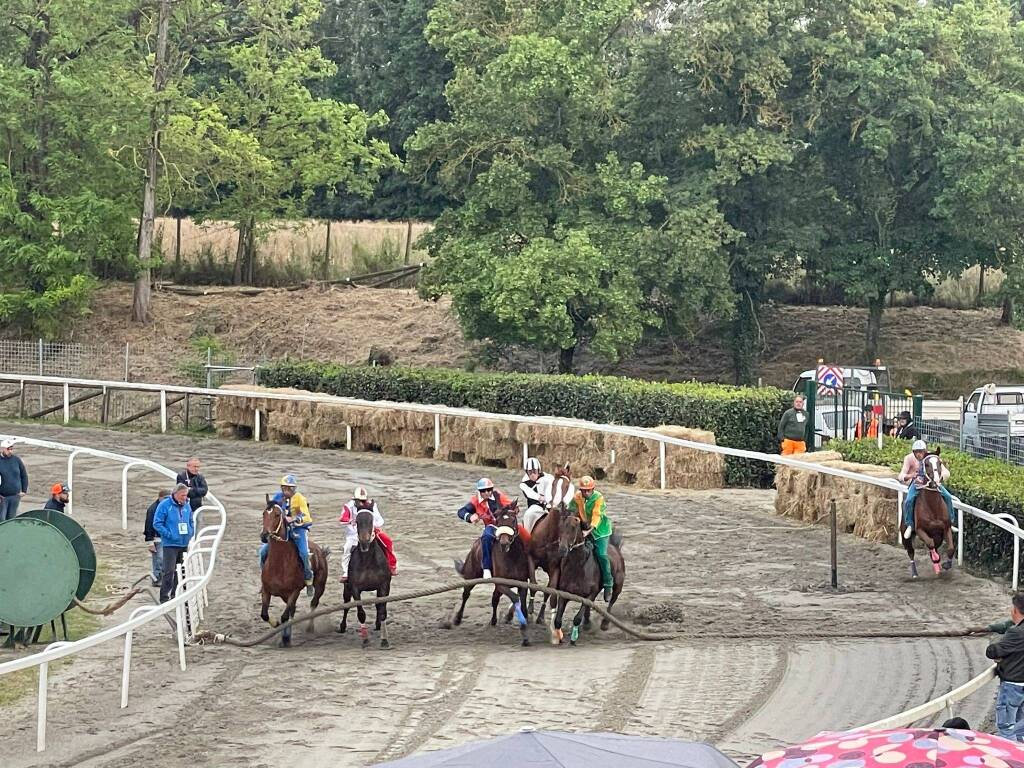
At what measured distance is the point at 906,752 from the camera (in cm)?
655

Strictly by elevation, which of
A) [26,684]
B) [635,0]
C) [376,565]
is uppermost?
[635,0]

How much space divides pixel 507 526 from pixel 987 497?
6.43 m

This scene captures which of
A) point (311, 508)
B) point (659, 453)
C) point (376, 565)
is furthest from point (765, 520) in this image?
point (376, 565)

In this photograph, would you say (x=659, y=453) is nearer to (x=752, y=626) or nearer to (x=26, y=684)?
(x=752, y=626)

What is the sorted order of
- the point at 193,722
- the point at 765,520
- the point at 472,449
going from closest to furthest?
1. the point at 193,722
2. the point at 765,520
3. the point at 472,449

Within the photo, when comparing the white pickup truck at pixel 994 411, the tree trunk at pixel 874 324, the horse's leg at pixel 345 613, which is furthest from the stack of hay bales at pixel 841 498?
the tree trunk at pixel 874 324

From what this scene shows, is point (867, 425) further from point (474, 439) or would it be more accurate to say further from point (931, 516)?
point (931, 516)

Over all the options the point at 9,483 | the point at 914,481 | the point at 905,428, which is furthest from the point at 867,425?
the point at 9,483

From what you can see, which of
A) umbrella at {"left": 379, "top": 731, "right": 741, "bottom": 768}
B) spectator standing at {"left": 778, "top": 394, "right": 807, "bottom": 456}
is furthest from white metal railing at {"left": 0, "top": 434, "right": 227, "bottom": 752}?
spectator standing at {"left": 778, "top": 394, "right": 807, "bottom": 456}

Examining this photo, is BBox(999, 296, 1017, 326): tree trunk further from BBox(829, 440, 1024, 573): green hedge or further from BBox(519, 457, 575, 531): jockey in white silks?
BBox(519, 457, 575, 531): jockey in white silks

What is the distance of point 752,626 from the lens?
1524 centimetres

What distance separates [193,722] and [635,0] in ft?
90.6

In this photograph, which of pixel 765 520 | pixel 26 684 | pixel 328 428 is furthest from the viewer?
pixel 328 428

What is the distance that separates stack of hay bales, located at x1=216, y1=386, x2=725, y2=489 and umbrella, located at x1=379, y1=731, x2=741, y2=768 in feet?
59.9
